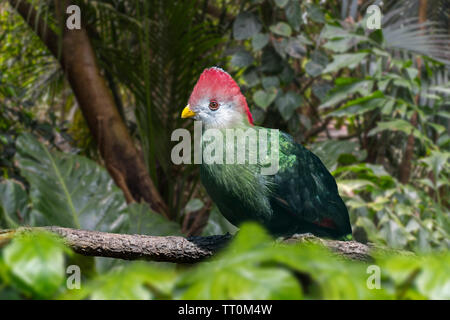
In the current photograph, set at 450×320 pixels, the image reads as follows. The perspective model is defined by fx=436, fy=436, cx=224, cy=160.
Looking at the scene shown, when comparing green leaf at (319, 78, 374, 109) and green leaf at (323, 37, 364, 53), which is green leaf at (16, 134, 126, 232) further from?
green leaf at (323, 37, 364, 53)

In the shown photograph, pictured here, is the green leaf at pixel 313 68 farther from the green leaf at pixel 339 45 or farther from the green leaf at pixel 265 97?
the green leaf at pixel 339 45

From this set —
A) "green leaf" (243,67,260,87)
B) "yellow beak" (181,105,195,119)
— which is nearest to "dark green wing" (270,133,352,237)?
"yellow beak" (181,105,195,119)

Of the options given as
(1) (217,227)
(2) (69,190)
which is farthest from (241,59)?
(2) (69,190)

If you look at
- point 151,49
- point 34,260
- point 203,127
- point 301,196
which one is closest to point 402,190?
point 301,196

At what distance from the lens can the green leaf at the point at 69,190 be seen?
66.9 inches

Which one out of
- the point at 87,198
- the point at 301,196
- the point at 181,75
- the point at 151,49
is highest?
the point at 151,49

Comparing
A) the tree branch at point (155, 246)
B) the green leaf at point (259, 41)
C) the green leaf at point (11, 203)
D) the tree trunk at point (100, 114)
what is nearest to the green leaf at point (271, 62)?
the green leaf at point (259, 41)

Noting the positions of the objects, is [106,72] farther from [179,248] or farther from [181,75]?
[179,248]

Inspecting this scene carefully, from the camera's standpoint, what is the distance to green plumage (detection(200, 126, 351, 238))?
1.04 metres

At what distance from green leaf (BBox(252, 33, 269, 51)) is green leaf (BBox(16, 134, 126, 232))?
97 cm

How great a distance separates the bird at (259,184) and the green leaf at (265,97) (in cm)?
92

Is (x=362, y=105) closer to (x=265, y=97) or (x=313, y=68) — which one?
(x=265, y=97)
